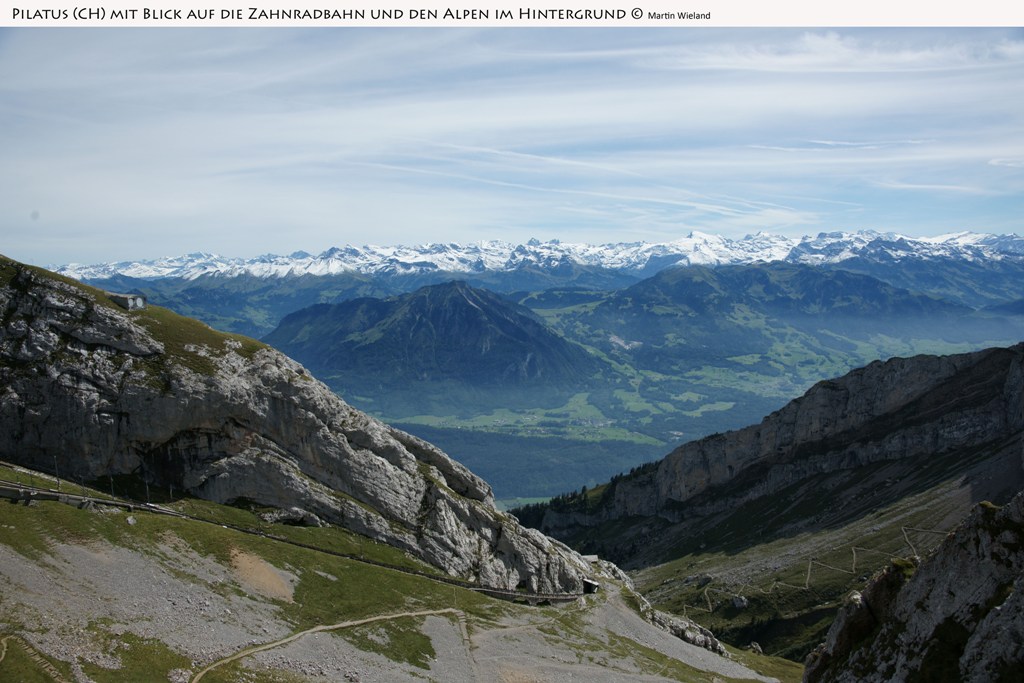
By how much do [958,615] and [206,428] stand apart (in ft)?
336

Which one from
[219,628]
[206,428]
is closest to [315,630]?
[219,628]

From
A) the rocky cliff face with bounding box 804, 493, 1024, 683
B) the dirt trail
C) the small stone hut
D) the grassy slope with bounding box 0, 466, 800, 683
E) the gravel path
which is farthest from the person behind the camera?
the small stone hut

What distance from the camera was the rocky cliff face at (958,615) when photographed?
145 ft

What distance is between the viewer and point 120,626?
74000 mm

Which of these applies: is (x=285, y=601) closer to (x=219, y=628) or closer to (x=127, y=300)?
(x=219, y=628)

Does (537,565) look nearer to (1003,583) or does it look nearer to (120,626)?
(120,626)

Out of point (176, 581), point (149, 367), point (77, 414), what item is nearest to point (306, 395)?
point (149, 367)

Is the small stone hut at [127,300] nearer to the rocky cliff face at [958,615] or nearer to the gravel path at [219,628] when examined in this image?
the gravel path at [219,628]

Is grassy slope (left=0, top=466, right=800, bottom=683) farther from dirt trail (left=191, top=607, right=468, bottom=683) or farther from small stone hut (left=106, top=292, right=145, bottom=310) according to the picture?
small stone hut (left=106, top=292, right=145, bottom=310)

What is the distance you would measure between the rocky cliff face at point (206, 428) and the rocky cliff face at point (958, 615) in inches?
3239

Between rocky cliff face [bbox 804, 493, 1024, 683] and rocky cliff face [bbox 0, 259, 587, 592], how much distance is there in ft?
270

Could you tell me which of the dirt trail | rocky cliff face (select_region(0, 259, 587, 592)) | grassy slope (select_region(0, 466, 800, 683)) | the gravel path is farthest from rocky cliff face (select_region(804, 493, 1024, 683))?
rocky cliff face (select_region(0, 259, 587, 592))

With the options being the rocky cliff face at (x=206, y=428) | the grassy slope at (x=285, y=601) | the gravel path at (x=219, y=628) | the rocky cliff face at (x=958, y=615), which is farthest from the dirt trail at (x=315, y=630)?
the rocky cliff face at (x=958, y=615)

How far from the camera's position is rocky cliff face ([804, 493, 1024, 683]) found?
44.3 metres
